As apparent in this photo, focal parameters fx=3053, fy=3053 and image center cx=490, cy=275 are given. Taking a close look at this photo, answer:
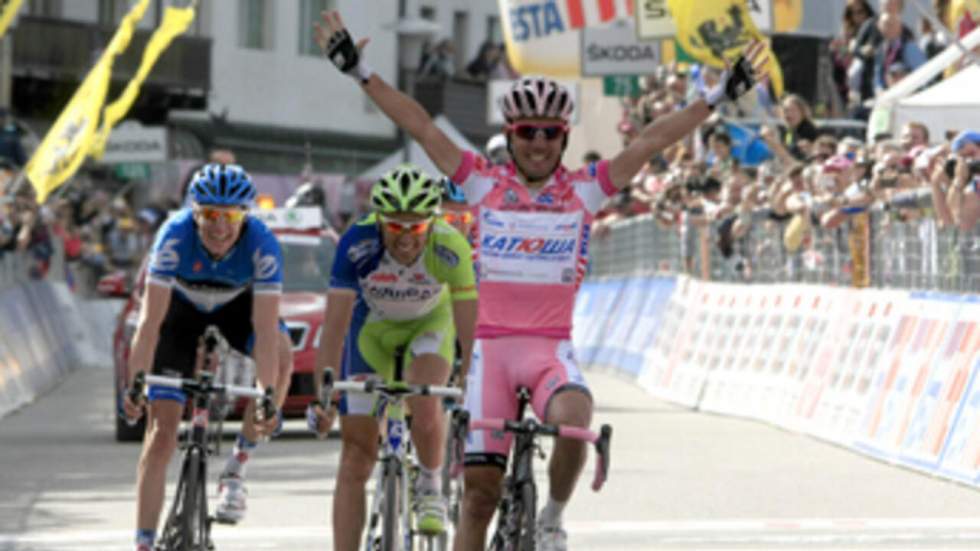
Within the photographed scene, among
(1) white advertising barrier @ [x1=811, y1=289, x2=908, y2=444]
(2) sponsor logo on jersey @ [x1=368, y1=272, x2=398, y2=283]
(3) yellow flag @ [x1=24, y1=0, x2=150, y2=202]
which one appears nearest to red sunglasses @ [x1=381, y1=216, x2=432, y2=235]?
(2) sponsor logo on jersey @ [x1=368, y1=272, x2=398, y2=283]

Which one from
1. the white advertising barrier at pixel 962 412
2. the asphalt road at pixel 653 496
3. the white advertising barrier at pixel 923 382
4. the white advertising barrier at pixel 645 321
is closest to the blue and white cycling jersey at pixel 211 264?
the asphalt road at pixel 653 496

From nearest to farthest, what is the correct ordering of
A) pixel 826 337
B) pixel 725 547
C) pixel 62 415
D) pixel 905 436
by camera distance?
pixel 725 547 < pixel 905 436 < pixel 826 337 < pixel 62 415

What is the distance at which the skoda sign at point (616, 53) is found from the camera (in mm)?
38312

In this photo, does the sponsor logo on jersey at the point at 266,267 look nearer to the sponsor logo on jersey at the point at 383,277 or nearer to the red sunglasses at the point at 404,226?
the sponsor logo on jersey at the point at 383,277

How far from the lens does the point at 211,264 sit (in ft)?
40.8

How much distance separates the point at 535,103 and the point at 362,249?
1211 millimetres

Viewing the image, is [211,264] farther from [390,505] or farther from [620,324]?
[620,324]

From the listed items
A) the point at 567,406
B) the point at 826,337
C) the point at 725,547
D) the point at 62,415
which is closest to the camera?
the point at 567,406

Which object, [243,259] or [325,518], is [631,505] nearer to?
[325,518]

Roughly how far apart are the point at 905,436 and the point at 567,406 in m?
8.63

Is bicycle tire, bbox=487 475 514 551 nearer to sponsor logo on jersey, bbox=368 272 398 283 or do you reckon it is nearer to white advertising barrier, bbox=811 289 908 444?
sponsor logo on jersey, bbox=368 272 398 283

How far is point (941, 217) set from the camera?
18875mm

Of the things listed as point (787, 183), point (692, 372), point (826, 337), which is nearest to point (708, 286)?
point (692, 372)

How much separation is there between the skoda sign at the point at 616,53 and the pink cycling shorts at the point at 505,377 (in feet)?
89.8
